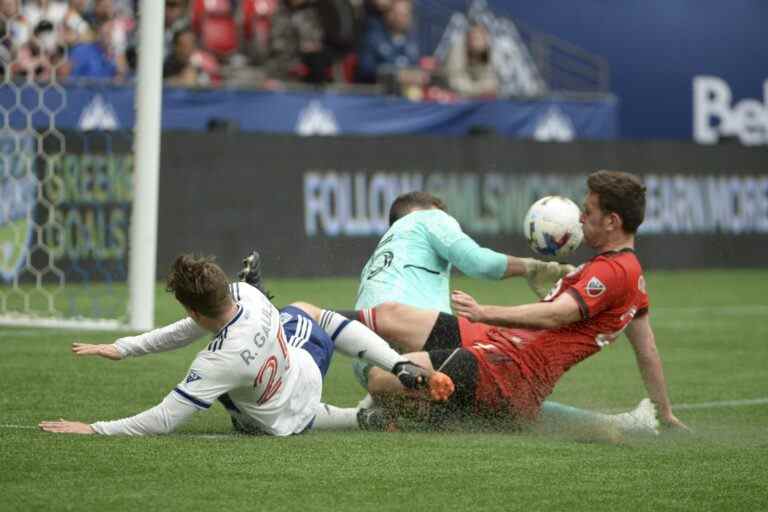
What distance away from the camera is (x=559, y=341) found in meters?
7.51

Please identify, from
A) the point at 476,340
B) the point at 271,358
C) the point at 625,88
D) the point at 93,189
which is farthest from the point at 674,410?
the point at 625,88

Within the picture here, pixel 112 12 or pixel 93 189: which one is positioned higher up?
pixel 112 12

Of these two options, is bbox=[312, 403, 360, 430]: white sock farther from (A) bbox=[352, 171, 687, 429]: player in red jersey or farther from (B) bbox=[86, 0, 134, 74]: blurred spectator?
(B) bbox=[86, 0, 134, 74]: blurred spectator

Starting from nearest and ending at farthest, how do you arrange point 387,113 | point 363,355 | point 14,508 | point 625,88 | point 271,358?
point 14,508, point 271,358, point 363,355, point 387,113, point 625,88

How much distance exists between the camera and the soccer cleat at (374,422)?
770 cm

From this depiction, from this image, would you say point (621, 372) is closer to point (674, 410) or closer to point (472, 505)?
point (674, 410)

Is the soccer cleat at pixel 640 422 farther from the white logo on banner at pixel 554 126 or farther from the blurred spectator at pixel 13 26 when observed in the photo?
the white logo on banner at pixel 554 126

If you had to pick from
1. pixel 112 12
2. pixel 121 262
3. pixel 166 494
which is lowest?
pixel 121 262

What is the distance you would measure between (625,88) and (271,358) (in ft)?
65.9

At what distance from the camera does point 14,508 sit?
5398 mm

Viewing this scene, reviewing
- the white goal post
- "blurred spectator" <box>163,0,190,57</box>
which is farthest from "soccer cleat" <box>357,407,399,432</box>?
"blurred spectator" <box>163,0,190,57</box>

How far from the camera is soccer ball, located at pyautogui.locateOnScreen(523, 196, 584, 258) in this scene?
312 inches

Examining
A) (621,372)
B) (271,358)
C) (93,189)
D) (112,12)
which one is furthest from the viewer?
(112,12)

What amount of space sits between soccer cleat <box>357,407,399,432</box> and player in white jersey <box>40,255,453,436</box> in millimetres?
58
